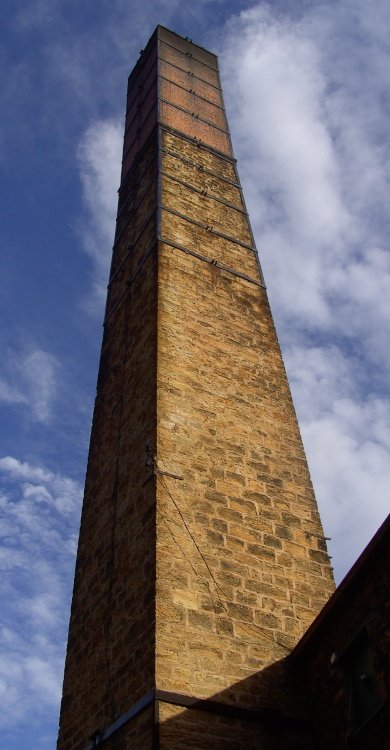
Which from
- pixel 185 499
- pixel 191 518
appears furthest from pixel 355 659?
pixel 185 499

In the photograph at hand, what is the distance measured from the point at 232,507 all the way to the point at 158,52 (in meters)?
11.2

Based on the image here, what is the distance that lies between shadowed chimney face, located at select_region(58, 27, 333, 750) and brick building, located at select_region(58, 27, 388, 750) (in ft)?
0.06

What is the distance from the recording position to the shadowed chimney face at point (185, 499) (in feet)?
19.0

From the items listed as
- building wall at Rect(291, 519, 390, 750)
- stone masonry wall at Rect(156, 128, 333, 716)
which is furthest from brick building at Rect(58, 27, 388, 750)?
building wall at Rect(291, 519, 390, 750)

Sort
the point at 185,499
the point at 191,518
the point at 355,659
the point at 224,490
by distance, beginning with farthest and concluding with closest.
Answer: the point at 224,490, the point at 185,499, the point at 191,518, the point at 355,659

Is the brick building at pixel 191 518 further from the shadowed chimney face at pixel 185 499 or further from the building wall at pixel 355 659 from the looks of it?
A: the building wall at pixel 355 659

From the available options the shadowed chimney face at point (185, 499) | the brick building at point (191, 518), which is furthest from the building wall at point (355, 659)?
the shadowed chimney face at point (185, 499)

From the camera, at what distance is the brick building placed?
5637 mm

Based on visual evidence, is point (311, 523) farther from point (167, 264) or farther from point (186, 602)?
point (167, 264)

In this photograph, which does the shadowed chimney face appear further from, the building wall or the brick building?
the building wall

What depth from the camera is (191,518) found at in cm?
653

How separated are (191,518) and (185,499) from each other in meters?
0.20

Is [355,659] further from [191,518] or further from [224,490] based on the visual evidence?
[224,490]

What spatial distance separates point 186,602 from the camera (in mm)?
5926
